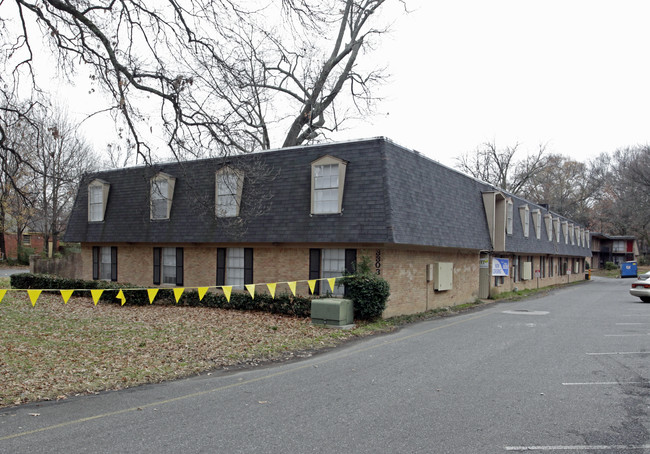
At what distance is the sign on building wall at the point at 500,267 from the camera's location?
1050 inches

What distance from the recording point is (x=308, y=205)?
719 inches

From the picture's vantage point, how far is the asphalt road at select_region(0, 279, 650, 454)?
569 centimetres

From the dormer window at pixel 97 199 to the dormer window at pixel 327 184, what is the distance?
12056 mm

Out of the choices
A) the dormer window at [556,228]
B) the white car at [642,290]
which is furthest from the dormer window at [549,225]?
the white car at [642,290]

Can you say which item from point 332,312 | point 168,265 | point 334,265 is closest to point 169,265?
point 168,265

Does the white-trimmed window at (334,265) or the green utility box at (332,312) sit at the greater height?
the white-trimmed window at (334,265)

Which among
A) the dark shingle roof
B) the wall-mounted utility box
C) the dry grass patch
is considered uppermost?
the dark shingle roof

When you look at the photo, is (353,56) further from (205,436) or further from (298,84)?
(205,436)

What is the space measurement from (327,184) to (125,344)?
879 cm

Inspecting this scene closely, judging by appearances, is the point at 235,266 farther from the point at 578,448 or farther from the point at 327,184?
the point at 578,448

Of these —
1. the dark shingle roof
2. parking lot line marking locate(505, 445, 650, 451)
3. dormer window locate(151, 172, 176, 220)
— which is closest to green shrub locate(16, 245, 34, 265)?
the dark shingle roof

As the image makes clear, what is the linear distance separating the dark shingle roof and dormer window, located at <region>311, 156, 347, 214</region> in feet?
0.92

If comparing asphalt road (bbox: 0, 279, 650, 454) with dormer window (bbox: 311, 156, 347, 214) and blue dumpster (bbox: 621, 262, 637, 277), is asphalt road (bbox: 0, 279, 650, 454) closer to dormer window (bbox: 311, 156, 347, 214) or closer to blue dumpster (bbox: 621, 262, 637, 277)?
dormer window (bbox: 311, 156, 347, 214)

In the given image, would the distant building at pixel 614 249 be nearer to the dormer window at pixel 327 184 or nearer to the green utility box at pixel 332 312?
the dormer window at pixel 327 184
